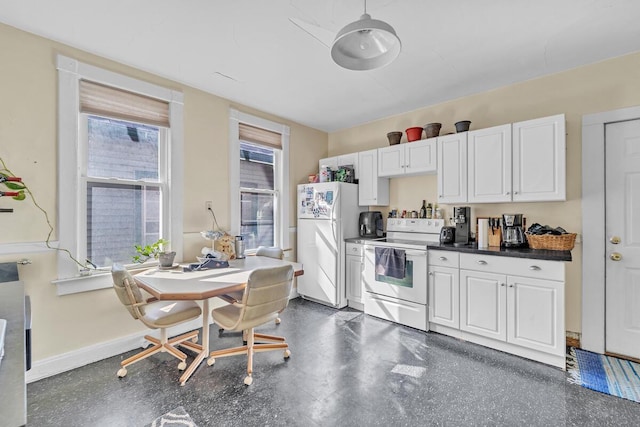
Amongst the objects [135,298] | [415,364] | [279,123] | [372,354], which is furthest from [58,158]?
[415,364]

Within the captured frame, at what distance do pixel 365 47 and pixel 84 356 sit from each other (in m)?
3.19

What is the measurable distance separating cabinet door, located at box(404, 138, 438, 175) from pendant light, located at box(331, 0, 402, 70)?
1901 mm

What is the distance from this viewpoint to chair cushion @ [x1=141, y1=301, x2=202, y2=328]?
7.27 ft

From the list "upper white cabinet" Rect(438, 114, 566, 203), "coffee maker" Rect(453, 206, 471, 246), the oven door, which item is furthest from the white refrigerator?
"coffee maker" Rect(453, 206, 471, 246)

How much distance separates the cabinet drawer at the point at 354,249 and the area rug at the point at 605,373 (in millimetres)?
2179

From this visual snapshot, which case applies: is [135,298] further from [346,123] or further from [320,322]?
[346,123]

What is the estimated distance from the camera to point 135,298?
2.13 meters

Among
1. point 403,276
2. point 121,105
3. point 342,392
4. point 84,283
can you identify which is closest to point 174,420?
point 342,392

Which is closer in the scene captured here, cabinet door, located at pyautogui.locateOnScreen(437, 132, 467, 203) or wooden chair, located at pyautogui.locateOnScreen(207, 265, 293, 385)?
wooden chair, located at pyautogui.locateOnScreen(207, 265, 293, 385)

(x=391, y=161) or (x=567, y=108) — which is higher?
(x=567, y=108)

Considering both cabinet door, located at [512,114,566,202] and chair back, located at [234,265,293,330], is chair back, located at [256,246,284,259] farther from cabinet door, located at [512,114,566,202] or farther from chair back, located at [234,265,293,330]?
cabinet door, located at [512,114,566,202]

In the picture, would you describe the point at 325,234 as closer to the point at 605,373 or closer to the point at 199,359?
the point at 199,359

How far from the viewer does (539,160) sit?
2.69 metres

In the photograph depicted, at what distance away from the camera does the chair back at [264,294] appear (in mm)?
2104
